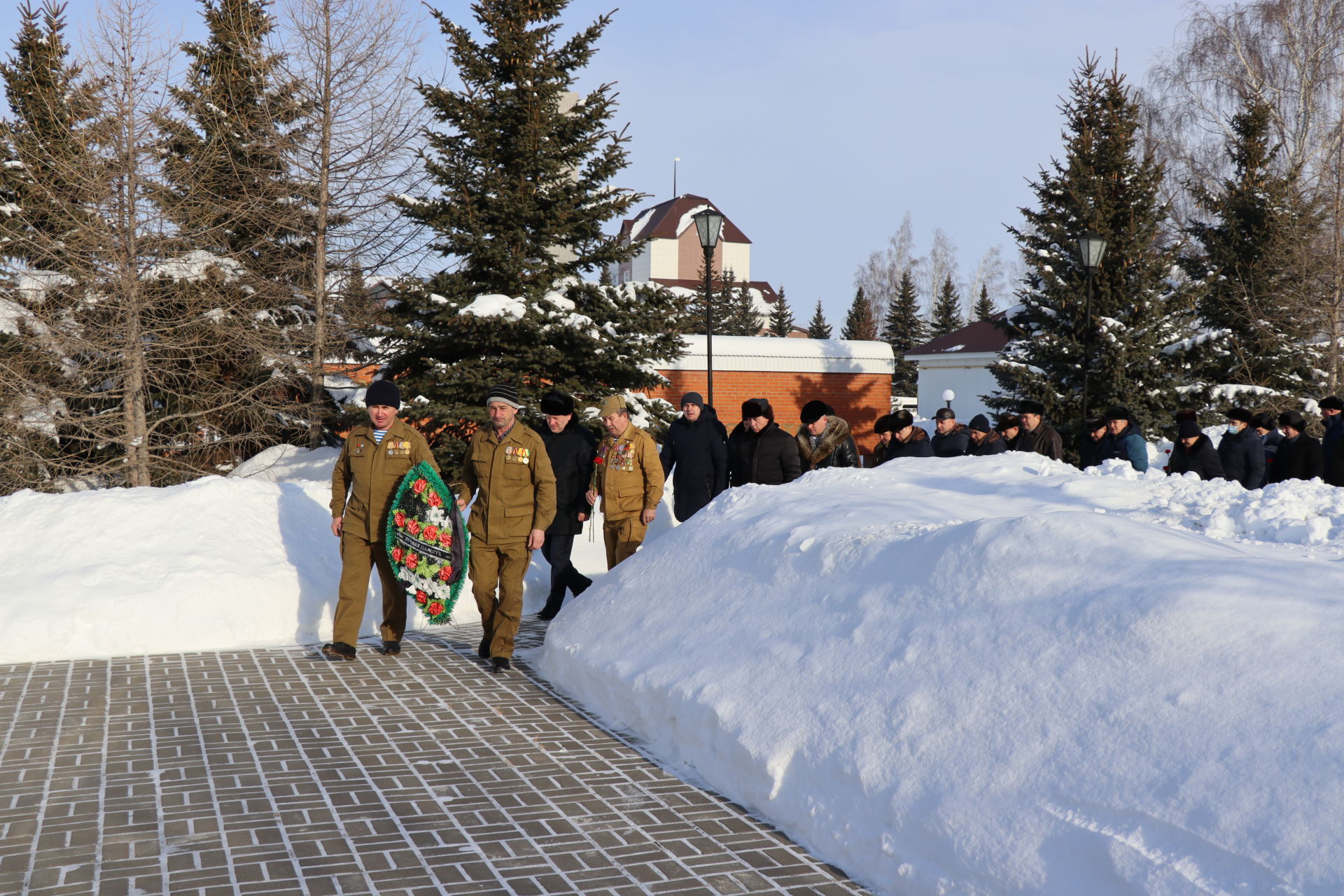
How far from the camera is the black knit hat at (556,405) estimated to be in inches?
332

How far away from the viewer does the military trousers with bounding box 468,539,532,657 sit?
24.2 ft

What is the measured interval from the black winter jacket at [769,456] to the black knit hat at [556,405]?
71.5 inches

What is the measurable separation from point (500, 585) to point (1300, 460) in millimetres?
8380

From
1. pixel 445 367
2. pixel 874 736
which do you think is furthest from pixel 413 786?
pixel 445 367

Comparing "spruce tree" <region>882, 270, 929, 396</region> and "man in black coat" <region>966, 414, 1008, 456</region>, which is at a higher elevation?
"spruce tree" <region>882, 270, 929, 396</region>

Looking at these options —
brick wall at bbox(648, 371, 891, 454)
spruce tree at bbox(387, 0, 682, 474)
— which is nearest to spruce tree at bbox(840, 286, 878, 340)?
brick wall at bbox(648, 371, 891, 454)

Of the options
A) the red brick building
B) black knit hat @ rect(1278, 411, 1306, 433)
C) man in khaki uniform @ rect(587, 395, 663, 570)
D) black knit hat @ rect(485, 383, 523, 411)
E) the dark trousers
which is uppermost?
the red brick building

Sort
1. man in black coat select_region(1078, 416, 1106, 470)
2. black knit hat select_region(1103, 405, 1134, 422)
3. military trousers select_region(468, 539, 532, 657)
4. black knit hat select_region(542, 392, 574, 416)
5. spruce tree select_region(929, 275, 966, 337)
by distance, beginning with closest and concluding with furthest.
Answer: military trousers select_region(468, 539, 532, 657) < black knit hat select_region(542, 392, 574, 416) < black knit hat select_region(1103, 405, 1134, 422) < man in black coat select_region(1078, 416, 1106, 470) < spruce tree select_region(929, 275, 966, 337)

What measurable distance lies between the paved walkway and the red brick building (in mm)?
19467

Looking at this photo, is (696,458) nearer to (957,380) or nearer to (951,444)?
(951,444)

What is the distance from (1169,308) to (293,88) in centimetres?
1727

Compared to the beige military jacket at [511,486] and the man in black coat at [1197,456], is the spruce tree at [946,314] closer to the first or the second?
the man in black coat at [1197,456]

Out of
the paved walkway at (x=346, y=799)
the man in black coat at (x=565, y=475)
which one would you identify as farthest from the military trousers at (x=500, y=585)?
the man in black coat at (x=565, y=475)

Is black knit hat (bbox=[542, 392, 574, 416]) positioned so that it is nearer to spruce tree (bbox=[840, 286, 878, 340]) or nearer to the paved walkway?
the paved walkway
